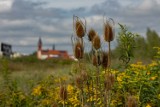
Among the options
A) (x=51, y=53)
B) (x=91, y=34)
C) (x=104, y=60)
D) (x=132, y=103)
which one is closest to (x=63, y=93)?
(x=104, y=60)

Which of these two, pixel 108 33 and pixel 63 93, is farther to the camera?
pixel 63 93

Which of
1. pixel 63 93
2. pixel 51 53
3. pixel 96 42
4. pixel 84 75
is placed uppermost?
pixel 96 42

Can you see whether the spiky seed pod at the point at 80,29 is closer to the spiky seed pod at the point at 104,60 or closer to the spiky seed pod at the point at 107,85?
the spiky seed pod at the point at 104,60

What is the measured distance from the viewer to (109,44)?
343 cm

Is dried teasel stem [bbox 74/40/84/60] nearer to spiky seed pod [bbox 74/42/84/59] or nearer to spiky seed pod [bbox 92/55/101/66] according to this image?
spiky seed pod [bbox 74/42/84/59]

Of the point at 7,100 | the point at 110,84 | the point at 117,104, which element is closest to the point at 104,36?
the point at 110,84

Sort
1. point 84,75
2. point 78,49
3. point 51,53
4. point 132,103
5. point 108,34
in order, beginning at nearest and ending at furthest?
point 132,103, point 108,34, point 78,49, point 84,75, point 51,53

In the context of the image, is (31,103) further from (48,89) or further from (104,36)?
(104,36)

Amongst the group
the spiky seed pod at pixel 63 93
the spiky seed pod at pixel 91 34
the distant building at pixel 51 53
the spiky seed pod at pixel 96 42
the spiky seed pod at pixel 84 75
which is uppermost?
the spiky seed pod at pixel 91 34

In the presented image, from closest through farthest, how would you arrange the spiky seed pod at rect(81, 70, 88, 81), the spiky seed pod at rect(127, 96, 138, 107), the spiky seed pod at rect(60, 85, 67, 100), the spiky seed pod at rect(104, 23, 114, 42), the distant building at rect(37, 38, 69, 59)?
the spiky seed pod at rect(127, 96, 138, 107)
the spiky seed pod at rect(104, 23, 114, 42)
the spiky seed pod at rect(60, 85, 67, 100)
the spiky seed pod at rect(81, 70, 88, 81)
the distant building at rect(37, 38, 69, 59)

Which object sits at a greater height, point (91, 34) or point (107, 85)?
point (91, 34)

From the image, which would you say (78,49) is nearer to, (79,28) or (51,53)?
(79,28)

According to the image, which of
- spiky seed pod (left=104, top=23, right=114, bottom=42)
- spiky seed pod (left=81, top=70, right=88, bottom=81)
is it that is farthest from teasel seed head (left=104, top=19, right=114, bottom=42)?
spiky seed pod (left=81, top=70, right=88, bottom=81)

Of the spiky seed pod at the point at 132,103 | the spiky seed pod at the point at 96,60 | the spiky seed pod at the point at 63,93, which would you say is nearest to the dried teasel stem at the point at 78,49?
the spiky seed pod at the point at 96,60
